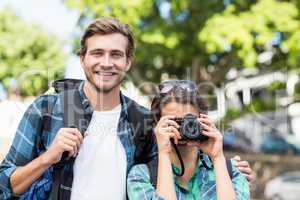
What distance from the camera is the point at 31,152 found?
2227mm

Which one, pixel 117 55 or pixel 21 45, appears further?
pixel 21 45

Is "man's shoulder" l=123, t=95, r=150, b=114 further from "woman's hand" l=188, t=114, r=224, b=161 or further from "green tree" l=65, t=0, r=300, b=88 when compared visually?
"green tree" l=65, t=0, r=300, b=88

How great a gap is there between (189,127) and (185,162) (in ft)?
0.58

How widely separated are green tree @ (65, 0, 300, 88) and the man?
8386 mm

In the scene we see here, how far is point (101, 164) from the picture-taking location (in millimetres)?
2254

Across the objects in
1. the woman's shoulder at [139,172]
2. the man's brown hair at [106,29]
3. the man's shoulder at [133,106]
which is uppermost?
the man's brown hair at [106,29]

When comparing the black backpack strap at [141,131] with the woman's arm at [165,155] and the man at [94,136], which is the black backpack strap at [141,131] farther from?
the woman's arm at [165,155]

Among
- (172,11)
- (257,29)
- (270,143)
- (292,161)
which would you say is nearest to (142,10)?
(172,11)

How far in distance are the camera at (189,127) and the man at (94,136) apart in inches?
10.2

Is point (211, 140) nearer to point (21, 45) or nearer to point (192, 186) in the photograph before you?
point (192, 186)

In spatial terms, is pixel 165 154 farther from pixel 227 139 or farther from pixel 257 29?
pixel 227 139

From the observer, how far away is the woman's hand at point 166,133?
7.23 feet

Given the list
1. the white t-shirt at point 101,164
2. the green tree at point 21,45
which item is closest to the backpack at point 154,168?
the white t-shirt at point 101,164

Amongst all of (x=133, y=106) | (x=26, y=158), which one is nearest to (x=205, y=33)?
(x=133, y=106)
